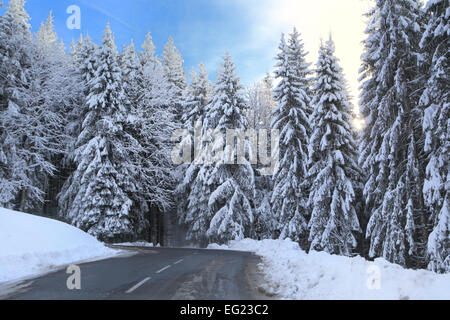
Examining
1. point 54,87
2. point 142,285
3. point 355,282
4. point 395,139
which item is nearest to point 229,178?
point 395,139

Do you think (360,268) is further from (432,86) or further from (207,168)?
(207,168)

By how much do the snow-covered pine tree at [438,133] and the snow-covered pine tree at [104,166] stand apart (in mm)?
19654

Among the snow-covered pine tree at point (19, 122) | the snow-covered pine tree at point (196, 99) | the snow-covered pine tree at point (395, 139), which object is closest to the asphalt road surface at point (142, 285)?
the snow-covered pine tree at point (395, 139)

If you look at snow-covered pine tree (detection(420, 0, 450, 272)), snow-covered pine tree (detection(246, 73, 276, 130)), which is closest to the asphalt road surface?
snow-covered pine tree (detection(420, 0, 450, 272))

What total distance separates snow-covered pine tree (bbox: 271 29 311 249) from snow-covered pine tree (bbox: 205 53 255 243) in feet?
8.85

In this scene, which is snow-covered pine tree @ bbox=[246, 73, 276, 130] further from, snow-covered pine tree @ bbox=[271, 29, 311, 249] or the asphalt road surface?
the asphalt road surface

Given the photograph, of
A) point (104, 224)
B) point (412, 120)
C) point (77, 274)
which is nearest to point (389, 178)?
point (412, 120)

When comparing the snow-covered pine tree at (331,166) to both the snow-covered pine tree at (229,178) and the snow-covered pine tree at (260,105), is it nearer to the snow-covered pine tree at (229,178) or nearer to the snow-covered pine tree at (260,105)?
the snow-covered pine tree at (229,178)

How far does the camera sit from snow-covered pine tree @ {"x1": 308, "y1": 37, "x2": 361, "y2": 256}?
22.4 metres

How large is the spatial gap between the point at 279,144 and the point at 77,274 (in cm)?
1981

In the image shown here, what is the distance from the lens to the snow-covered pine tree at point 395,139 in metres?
17.3

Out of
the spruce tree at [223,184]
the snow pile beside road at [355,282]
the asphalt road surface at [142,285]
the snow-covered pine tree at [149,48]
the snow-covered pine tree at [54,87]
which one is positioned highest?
the snow-covered pine tree at [149,48]

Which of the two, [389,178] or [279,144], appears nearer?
[389,178]

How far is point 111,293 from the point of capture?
25.0 ft
